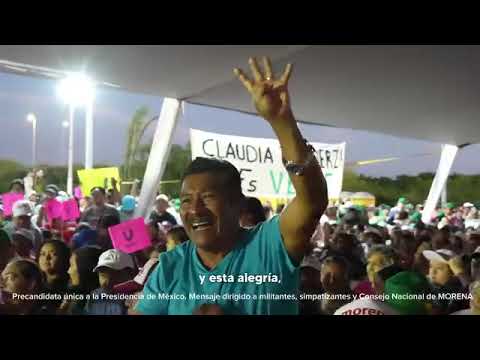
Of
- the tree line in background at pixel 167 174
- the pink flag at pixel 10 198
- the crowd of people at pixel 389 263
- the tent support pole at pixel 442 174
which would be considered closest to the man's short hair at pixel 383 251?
the crowd of people at pixel 389 263

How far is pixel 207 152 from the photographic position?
4180 mm

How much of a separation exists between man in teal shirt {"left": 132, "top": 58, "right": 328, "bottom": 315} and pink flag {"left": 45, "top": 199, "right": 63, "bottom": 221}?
0.89 metres

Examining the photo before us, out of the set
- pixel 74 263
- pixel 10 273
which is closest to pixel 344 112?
pixel 74 263

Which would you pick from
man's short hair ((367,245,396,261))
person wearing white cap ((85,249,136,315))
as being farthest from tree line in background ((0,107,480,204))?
person wearing white cap ((85,249,136,315))

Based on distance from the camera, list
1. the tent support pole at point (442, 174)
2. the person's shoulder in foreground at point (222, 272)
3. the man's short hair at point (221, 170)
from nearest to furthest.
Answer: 1. the person's shoulder in foreground at point (222, 272)
2. the man's short hair at point (221, 170)
3. the tent support pole at point (442, 174)

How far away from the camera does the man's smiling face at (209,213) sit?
151 inches

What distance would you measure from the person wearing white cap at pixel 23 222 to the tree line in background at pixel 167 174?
6.1 inches

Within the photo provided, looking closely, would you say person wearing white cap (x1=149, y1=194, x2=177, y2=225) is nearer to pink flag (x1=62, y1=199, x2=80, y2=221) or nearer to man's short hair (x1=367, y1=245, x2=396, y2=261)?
pink flag (x1=62, y1=199, x2=80, y2=221)

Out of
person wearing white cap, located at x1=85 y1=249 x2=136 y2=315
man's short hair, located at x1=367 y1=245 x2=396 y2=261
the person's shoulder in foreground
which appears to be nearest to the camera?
the person's shoulder in foreground

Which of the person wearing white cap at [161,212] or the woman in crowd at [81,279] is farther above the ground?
the person wearing white cap at [161,212]

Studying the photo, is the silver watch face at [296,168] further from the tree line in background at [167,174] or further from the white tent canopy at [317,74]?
the tree line in background at [167,174]

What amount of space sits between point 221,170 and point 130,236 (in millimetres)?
815

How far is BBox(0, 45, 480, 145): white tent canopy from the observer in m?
4.24
